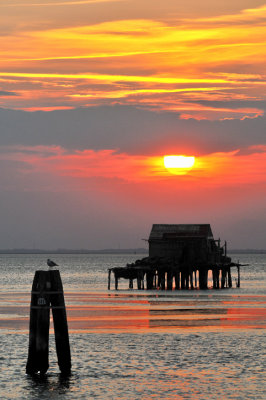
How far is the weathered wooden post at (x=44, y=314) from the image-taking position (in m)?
26.5

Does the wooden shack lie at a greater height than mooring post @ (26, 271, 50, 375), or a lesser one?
greater

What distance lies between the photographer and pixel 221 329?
140 ft

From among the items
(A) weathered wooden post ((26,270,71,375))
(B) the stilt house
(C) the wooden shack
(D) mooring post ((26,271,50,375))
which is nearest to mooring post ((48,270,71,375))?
(A) weathered wooden post ((26,270,71,375))

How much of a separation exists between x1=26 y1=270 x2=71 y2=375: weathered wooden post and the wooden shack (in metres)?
63.9

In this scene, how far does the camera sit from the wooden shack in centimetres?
9244

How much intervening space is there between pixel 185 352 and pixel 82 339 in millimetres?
6155

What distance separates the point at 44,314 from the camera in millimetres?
26625

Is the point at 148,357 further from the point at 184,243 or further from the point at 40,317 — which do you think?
the point at 184,243

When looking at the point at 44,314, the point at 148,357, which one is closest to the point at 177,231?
the point at 148,357

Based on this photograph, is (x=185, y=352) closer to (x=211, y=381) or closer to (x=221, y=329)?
(x=211, y=381)

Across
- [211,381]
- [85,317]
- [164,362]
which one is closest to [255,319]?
[85,317]

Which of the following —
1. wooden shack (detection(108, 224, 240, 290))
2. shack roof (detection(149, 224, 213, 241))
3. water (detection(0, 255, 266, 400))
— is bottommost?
water (detection(0, 255, 266, 400))

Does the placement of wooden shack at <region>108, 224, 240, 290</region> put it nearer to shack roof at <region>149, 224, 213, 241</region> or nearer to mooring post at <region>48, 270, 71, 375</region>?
shack roof at <region>149, 224, 213, 241</region>

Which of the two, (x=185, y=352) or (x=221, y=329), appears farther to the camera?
(x=221, y=329)
